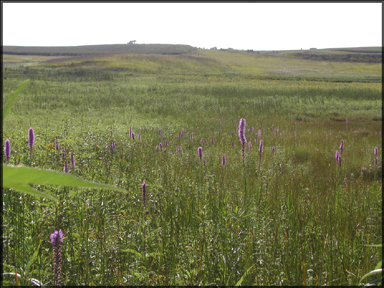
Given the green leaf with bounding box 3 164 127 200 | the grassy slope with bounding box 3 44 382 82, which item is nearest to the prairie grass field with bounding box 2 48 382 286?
the green leaf with bounding box 3 164 127 200

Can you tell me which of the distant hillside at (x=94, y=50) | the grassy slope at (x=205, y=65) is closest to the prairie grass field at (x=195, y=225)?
the grassy slope at (x=205, y=65)

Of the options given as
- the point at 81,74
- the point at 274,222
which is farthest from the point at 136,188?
the point at 81,74

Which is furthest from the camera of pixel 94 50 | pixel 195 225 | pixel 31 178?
pixel 94 50

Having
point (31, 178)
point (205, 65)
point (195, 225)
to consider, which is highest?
point (205, 65)

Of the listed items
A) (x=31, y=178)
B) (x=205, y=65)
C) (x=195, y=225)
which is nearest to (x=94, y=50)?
(x=205, y=65)

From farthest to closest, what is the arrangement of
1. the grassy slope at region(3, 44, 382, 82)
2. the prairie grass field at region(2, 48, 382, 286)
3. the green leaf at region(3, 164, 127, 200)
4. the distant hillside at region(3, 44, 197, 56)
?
1. the distant hillside at region(3, 44, 197, 56)
2. the grassy slope at region(3, 44, 382, 82)
3. the prairie grass field at region(2, 48, 382, 286)
4. the green leaf at region(3, 164, 127, 200)

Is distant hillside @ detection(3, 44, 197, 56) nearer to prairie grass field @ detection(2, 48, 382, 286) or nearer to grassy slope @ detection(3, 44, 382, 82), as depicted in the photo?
grassy slope @ detection(3, 44, 382, 82)

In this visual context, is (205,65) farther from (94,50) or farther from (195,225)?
(195,225)

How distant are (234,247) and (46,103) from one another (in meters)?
17.1

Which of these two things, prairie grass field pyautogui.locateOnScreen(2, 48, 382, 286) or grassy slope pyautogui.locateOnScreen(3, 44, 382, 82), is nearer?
prairie grass field pyautogui.locateOnScreen(2, 48, 382, 286)

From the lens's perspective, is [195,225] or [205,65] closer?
[195,225]

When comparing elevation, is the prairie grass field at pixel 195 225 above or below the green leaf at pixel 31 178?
below

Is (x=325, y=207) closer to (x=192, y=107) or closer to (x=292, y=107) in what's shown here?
(x=192, y=107)

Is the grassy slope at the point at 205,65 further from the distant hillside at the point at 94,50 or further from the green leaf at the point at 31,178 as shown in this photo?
the green leaf at the point at 31,178
